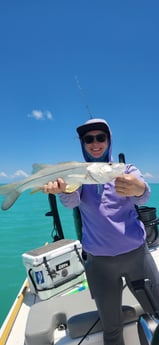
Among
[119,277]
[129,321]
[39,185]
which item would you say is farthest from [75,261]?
[39,185]

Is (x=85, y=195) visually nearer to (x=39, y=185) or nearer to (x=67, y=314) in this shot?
(x=39, y=185)

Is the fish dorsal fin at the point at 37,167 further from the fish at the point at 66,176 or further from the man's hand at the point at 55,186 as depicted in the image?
the man's hand at the point at 55,186

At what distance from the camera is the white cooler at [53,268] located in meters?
3.60

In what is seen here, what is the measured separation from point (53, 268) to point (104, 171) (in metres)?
2.44

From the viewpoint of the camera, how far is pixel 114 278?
1.97m

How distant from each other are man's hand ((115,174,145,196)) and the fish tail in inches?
25.8

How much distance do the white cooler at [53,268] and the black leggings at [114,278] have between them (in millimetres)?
1678

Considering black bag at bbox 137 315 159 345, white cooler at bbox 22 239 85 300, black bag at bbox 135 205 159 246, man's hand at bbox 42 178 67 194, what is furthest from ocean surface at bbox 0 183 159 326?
black bag at bbox 135 205 159 246

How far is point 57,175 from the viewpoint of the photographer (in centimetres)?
183

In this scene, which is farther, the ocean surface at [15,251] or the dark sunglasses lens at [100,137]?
the ocean surface at [15,251]

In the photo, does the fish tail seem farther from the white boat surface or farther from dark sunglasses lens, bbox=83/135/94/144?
the white boat surface

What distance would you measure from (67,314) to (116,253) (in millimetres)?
1139

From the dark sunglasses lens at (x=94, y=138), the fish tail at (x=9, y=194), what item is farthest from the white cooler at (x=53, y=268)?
the dark sunglasses lens at (x=94, y=138)

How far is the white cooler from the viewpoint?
11.8ft
